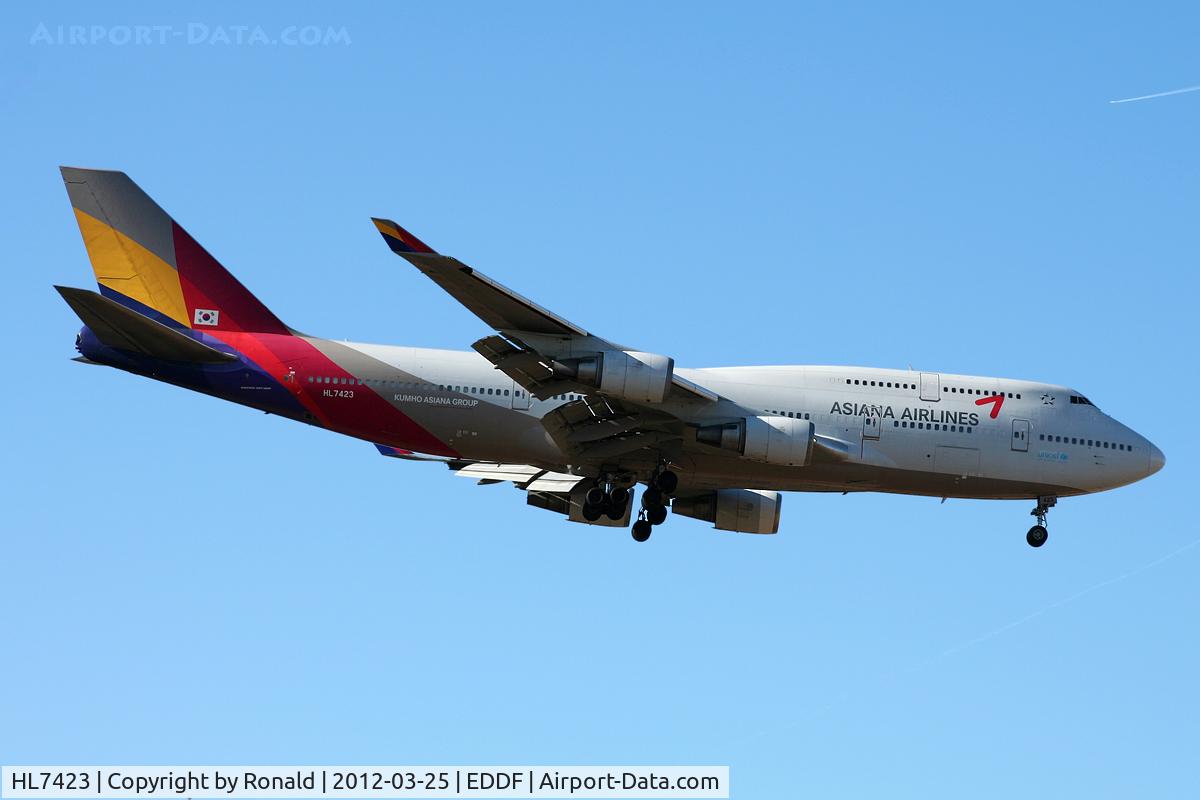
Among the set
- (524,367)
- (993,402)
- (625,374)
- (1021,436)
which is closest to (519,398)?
(524,367)

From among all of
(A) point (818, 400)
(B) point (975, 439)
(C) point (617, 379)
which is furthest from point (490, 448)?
(B) point (975, 439)

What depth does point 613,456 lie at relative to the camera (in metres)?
37.3

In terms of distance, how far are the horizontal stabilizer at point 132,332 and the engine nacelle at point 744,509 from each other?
44.8 feet

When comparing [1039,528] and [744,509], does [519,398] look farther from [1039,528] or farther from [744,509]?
[1039,528]

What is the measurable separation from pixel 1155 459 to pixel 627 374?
15.2 m

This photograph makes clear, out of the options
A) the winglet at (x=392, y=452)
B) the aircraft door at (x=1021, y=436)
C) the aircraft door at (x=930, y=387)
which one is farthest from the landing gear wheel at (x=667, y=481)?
the aircraft door at (x=1021, y=436)

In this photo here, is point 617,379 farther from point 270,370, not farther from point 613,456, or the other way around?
point 270,370

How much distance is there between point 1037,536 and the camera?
131 ft

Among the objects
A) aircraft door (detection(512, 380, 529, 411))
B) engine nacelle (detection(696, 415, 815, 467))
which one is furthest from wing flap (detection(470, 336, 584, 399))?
engine nacelle (detection(696, 415, 815, 467))

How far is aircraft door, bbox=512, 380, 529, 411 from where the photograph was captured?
37094 millimetres

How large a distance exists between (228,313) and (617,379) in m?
10.5

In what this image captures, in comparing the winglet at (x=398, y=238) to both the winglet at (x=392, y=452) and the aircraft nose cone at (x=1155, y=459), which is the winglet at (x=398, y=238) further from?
the aircraft nose cone at (x=1155, y=459)

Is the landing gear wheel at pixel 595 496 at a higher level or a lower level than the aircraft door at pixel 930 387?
lower

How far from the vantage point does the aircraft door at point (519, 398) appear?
37094mm
